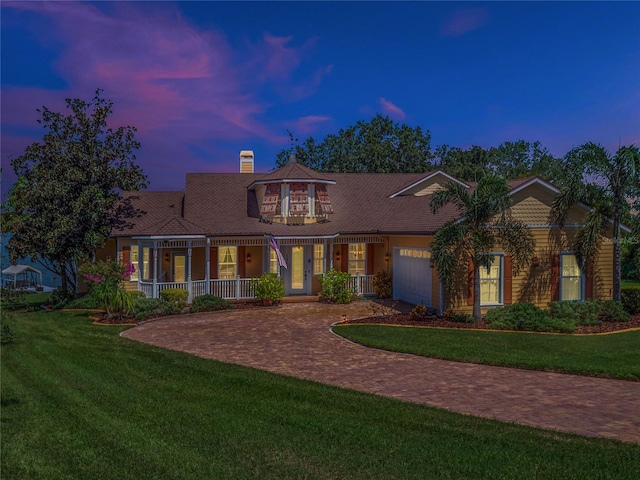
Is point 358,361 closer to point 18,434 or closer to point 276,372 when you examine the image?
point 276,372

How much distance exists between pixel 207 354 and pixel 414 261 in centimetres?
1009

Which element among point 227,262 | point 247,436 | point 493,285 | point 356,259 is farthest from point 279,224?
point 247,436

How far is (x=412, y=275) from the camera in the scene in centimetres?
1938

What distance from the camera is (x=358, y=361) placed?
10969mm

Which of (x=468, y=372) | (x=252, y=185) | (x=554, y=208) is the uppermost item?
(x=252, y=185)

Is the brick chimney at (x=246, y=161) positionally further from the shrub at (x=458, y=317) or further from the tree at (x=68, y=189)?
the shrub at (x=458, y=317)

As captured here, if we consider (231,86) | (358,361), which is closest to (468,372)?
(358,361)

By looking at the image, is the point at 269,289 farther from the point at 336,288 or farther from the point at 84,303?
the point at 84,303

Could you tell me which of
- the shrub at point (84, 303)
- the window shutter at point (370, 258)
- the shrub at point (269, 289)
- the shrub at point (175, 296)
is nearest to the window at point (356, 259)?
the window shutter at point (370, 258)

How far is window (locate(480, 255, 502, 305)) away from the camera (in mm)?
17516

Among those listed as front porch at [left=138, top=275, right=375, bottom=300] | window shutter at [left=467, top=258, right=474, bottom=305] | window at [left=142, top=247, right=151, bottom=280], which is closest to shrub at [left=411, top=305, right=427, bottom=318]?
window shutter at [left=467, top=258, right=474, bottom=305]

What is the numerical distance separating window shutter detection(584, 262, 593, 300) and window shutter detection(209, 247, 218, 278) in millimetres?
14677

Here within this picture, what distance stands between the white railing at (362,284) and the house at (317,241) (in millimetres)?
47

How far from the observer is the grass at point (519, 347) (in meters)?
10.4
